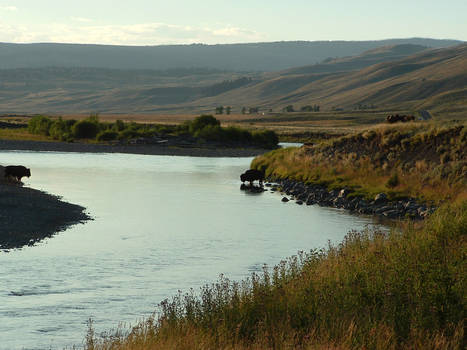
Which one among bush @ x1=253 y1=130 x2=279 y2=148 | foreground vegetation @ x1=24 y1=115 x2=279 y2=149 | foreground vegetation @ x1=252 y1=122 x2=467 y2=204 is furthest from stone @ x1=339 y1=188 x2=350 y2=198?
bush @ x1=253 y1=130 x2=279 y2=148

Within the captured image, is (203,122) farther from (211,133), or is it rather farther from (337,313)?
(337,313)

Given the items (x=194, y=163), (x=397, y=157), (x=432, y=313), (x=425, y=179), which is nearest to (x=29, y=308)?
(x=432, y=313)

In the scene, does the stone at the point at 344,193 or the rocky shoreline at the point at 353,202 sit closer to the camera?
the rocky shoreline at the point at 353,202

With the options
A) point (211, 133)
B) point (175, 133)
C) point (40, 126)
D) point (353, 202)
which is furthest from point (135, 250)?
point (40, 126)

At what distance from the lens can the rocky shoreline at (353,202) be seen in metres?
34.1

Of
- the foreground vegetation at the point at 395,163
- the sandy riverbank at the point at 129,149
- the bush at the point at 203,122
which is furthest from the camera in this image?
the bush at the point at 203,122

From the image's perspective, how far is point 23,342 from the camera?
45.9ft

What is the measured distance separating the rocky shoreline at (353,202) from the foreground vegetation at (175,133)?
5579cm

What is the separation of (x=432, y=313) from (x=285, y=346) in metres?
2.78

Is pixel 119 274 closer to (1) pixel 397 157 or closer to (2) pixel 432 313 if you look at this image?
(2) pixel 432 313

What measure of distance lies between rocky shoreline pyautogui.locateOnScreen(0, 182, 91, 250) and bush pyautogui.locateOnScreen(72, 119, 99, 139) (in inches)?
2738

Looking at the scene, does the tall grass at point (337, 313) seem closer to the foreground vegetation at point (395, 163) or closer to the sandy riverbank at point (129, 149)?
the foreground vegetation at point (395, 163)

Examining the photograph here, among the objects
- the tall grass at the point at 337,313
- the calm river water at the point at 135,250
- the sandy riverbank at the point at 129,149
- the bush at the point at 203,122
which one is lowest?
the calm river water at the point at 135,250

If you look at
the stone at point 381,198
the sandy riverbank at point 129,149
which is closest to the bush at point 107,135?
the sandy riverbank at point 129,149
